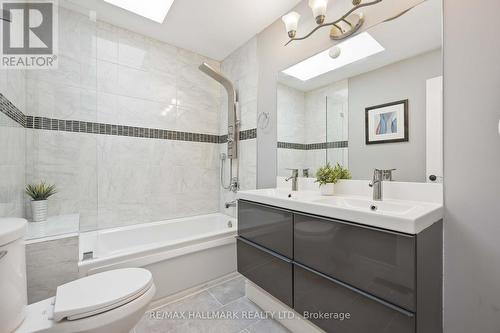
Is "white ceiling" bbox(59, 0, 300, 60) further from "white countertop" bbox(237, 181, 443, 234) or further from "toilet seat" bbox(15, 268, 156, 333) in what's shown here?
"toilet seat" bbox(15, 268, 156, 333)

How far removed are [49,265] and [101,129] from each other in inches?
48.0

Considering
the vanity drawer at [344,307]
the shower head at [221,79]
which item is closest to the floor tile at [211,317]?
the vanity drawer at [344,307]

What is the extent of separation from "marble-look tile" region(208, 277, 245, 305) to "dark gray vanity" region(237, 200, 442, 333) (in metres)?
0.50

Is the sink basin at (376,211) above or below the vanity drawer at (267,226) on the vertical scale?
above

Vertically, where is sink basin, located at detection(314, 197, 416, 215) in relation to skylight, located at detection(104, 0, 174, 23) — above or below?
below

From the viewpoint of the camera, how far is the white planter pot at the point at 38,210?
5.26 feet

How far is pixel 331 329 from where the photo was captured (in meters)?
1.08

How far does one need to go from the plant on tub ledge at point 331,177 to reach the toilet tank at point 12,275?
1.63 metres

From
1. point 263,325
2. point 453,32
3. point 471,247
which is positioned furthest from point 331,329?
point 453,32

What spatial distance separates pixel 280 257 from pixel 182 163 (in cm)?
165

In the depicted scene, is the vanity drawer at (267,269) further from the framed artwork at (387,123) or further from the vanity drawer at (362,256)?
the framed artwork at (387,123)

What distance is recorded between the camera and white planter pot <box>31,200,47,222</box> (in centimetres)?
160

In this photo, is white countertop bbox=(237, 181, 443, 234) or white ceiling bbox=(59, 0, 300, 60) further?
white ceiling bbox=(59, 0, 300, 60)

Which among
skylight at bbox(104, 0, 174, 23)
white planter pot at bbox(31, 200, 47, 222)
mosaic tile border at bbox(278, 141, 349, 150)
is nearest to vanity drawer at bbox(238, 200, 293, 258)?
mosaic tile border at bbox(278, 141, 349, 150)
